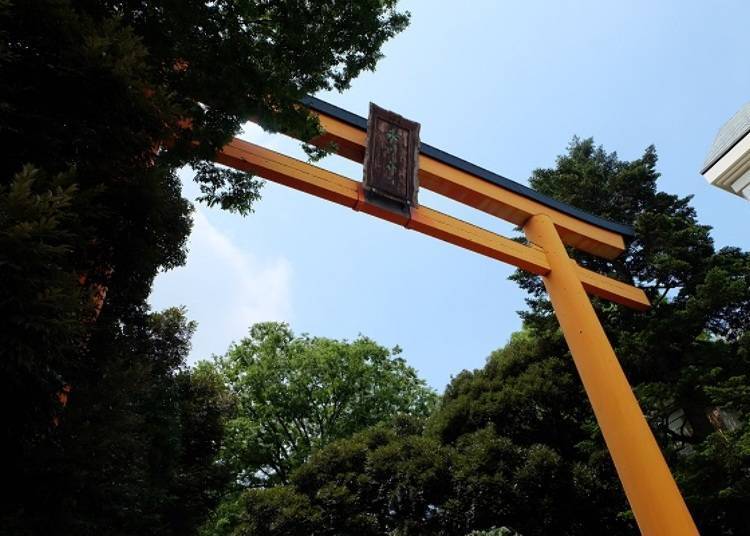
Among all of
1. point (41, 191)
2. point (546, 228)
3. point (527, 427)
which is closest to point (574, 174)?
point (546, 228)

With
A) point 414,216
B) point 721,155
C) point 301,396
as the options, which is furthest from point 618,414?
point 301,396

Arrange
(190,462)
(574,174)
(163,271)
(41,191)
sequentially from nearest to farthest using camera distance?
1. (41,191)
2. (163,271)
3. (190,462)
4. (574,174)

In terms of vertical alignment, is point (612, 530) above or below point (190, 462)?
below

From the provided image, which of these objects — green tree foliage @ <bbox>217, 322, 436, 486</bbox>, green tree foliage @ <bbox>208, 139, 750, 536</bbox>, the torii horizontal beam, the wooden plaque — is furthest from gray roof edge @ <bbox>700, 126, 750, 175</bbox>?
green tree foliage @ <bbox>217, 322, 436, 486</bbox>

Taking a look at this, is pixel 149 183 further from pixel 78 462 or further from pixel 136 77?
pixel 78 462

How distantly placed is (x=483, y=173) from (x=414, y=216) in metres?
1.78

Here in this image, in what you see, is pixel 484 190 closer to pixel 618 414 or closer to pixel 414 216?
pixel 414 216

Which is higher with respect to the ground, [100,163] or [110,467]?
[100,163]

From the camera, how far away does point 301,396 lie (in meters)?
14.6

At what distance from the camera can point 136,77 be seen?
261 centimetres

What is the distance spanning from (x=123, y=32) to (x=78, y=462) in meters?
2.22

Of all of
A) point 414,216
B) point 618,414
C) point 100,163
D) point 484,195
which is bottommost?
point 618,414

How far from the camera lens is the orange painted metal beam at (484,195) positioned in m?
6.77

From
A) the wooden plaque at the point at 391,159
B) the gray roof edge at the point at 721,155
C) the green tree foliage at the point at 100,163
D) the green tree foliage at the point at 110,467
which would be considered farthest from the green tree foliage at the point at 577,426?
the green tree foliage at the point at 100,163
